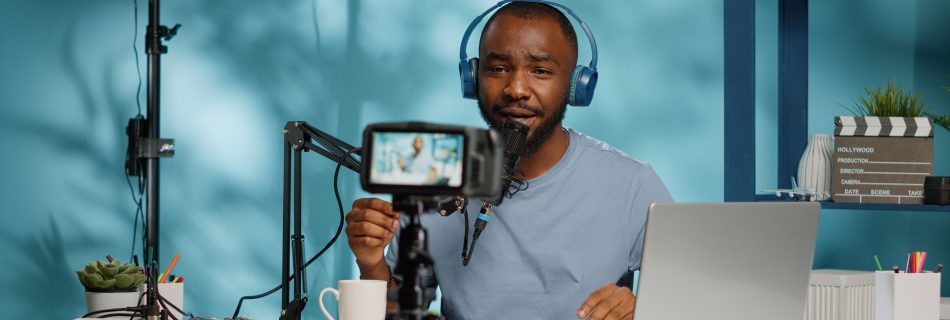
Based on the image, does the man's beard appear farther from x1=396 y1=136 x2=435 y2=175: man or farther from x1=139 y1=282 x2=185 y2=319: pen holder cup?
x1=396 y1=136 x2=435 y2=175: man

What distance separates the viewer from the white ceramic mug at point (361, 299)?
168 centimetres

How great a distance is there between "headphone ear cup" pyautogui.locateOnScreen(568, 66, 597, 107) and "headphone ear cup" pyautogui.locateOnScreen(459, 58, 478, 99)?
20cm

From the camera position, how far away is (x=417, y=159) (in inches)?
36.1

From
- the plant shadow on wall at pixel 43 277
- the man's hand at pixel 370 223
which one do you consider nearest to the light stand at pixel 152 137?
the plant shadow on wall at pixel 43 277

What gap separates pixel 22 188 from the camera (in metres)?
3.23

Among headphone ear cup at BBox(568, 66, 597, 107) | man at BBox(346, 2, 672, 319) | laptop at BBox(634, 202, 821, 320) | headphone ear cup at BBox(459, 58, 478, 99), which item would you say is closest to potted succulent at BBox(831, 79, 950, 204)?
man at BBox(346, 2, 672, 319)

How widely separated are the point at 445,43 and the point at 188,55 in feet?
2.84

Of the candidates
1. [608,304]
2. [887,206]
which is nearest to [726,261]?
[608,304]

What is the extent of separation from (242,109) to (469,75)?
158cm

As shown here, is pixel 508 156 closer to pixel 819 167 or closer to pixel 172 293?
pixel 172 293

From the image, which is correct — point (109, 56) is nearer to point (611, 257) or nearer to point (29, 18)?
point (29, 18)

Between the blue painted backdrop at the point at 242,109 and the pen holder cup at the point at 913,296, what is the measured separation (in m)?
1.09

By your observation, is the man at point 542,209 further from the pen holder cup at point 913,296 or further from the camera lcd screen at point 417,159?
the camera lcd screen at point 417,159

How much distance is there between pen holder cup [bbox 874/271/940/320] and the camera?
2.16 m
